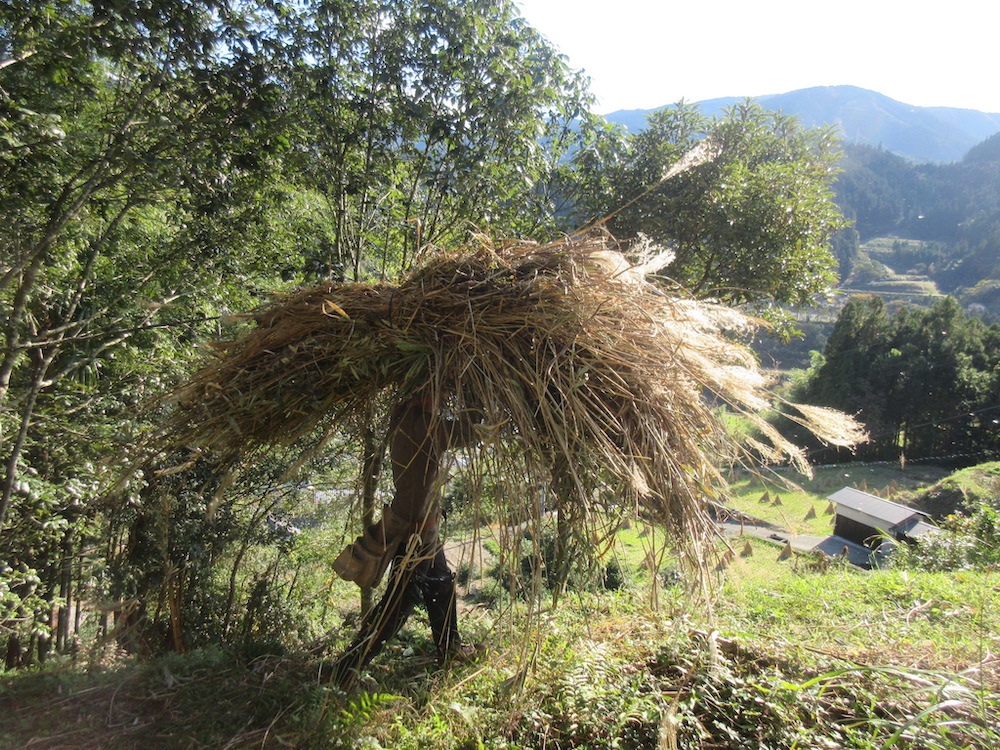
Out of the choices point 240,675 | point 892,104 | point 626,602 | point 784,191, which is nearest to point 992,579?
point 626,602

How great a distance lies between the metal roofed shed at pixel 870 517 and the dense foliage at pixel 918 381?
862 centimetres

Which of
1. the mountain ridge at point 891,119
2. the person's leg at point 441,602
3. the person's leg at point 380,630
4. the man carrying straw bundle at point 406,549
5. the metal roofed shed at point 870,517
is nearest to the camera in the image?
the man carrying straw bundle at point 406,549

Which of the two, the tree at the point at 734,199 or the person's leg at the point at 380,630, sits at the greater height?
the tree at the point at 734,199

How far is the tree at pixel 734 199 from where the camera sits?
507cm

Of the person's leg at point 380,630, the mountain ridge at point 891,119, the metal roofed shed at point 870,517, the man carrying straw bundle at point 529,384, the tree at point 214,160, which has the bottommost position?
the metal roofed shed at point 870,517

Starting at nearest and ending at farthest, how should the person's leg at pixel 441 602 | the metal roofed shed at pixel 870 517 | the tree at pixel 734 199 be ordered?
1. the person's leg at pixel 441 602
2. the tree at pixel 734 199
3. the metal roofed shed at pixel 870 517

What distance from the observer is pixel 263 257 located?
4875 millimetres

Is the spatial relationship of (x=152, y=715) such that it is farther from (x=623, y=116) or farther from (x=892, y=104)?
(x=892, y=104)

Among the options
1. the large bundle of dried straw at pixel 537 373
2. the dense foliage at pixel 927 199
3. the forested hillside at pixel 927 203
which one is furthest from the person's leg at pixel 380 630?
the dense foliage at pixel 927 199

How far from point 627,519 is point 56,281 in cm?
584

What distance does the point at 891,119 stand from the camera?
161375 millimetres

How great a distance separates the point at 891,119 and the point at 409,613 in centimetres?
21627

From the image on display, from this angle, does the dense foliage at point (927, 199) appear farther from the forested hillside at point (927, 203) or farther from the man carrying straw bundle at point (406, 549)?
the man carrying straw bundle at point (406, 549)

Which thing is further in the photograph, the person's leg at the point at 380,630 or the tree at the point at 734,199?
the tree at the point at 734,199
